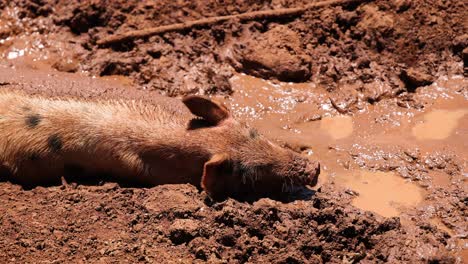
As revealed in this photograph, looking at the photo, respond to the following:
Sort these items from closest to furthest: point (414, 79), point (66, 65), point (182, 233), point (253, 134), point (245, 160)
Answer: point (182, 233) → point (245, 160) → point (253, 134) → point (414, 79) → point (66, 65)

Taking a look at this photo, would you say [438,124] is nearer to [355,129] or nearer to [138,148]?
[355,129]

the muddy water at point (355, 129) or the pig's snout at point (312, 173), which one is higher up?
the pig's snout at point (312, 173)

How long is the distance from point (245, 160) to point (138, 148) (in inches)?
39.8

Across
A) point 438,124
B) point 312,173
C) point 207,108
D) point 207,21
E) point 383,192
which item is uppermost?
point 207,108

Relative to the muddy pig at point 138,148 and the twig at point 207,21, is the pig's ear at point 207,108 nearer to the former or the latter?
the muddy pig at point 138,148

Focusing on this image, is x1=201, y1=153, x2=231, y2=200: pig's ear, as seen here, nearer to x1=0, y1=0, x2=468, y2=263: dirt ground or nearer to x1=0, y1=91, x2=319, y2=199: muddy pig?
x1=0, y1=91, x2=319, y2=199: muddy pig

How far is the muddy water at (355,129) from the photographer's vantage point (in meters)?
7.46

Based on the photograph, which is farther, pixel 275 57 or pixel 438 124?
pixel 275 57

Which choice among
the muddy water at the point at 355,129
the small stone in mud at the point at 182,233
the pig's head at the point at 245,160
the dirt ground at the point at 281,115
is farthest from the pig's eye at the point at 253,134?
the small stone in mud at the point at 182,233

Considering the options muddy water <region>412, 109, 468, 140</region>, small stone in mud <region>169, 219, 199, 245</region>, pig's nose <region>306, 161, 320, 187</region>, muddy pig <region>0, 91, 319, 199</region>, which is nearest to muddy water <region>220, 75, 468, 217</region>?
muddy water <region>412, 109, 468, 140</region>

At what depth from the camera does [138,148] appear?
692 centimetres

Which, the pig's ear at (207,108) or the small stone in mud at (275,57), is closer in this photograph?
the pig's ear at (207,108)

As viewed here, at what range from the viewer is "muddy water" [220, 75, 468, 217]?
7465 millimetres

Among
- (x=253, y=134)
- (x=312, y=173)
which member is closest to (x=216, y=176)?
(x=253, y=134)
